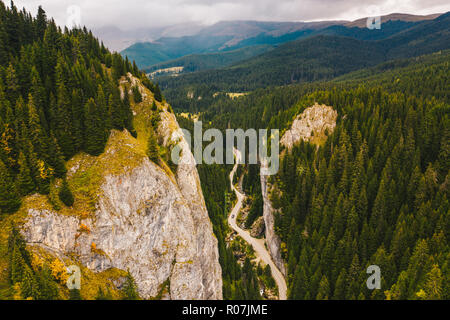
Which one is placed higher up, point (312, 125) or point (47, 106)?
point (47, 106)

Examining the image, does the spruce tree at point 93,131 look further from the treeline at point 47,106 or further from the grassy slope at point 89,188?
the grassy slope at point 89,188

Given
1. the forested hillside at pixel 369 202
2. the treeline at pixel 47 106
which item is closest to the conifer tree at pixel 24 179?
the treeline at pixel 47 106

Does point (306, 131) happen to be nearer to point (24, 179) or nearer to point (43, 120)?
point (43, 120)

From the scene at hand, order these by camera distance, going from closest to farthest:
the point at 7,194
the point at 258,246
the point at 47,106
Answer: the point at 7,194 < the point at 47,106 < the point at 258,246

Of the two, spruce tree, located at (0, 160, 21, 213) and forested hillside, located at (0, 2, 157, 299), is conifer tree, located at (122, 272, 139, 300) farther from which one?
spruce tree, located at (0, 160, 21, 213)

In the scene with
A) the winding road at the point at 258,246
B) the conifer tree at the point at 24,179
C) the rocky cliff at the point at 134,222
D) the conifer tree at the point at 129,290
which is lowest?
the winding road at the point at 258,246

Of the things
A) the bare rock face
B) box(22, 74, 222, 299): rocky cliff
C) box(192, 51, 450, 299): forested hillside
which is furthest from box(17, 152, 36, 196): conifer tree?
the bare rock face

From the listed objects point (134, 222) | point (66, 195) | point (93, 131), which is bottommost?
point (134, 222)

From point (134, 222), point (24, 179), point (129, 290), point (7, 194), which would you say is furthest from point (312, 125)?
point (7, 194)
